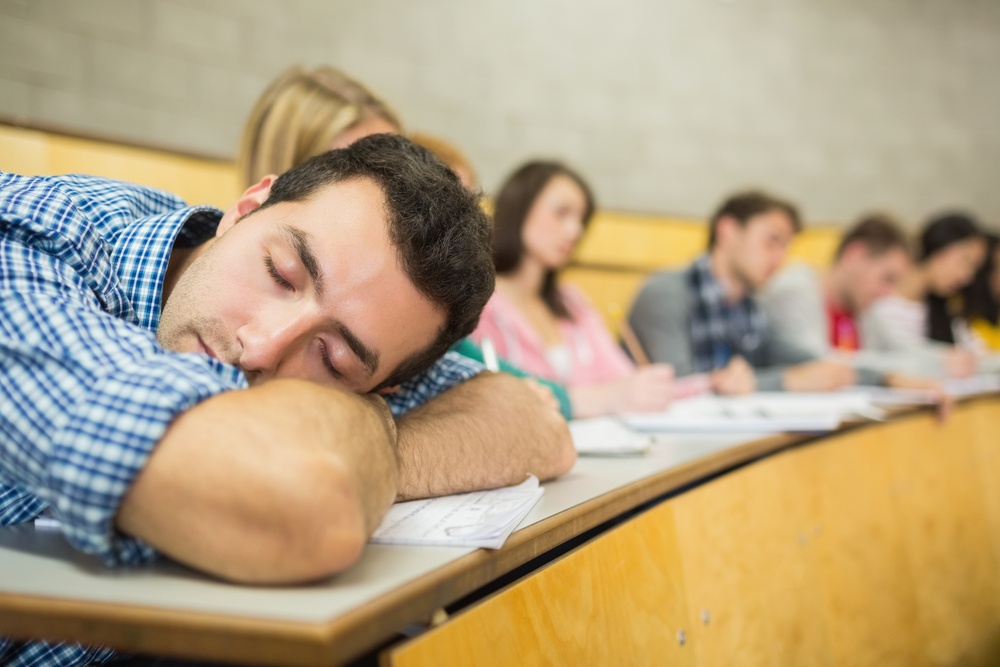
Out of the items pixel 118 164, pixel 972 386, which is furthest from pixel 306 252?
pixel 972 386

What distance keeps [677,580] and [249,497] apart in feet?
1.93

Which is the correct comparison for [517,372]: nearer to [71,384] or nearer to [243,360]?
[243,360]

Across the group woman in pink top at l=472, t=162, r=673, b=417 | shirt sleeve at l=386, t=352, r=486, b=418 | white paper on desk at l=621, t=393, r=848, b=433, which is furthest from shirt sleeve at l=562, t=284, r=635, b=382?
shirt sleeve at l=386, t=352, r=486, b=418

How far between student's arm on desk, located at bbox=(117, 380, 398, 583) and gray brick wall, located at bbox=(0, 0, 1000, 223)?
1.68m

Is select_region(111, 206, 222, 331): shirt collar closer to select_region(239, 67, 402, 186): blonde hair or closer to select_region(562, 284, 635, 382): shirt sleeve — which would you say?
select_region(239, 67, 402, 186): blonde hair

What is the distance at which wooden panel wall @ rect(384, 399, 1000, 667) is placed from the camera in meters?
0.63

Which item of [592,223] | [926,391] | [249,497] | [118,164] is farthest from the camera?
[592,223]

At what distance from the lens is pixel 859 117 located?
4.25 m

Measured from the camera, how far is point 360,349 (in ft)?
2.33

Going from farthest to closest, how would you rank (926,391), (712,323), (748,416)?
(712,323) → (926,391) → (748,416)

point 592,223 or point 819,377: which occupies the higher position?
point 592,223

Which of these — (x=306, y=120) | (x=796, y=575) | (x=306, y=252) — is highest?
(x=306, y=120)

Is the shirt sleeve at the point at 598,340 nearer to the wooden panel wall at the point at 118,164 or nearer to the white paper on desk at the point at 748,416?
the white paper on desk at the point at 748,416

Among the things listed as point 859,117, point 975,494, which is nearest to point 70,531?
point 975,494
